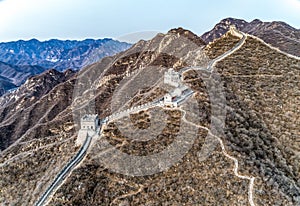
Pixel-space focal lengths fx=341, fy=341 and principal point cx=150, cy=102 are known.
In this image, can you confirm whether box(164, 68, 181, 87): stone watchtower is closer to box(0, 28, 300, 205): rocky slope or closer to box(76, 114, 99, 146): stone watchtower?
box(0, 28, 300, 205): rocky slope

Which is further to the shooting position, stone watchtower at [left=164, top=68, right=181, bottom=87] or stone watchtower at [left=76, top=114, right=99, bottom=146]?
stone watchtower at [left=164, top=68, right=181, bottom=87]

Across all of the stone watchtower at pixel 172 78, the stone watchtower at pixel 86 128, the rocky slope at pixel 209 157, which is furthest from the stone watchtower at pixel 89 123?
the stone watchtower at pixel 172 78

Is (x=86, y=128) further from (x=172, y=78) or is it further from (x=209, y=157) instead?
(x=172, y=78)

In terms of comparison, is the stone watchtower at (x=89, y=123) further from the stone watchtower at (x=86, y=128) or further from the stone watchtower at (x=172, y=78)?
the stone watchtower at (x=172, y=78)

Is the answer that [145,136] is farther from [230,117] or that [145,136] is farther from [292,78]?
[292,78]

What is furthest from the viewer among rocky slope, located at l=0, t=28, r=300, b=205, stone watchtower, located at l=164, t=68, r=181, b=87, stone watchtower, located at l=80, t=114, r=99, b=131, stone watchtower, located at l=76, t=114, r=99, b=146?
stone watchtower, located at l=164, t=68, r=181, b=87

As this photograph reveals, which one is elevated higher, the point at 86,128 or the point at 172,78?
the point at 172,78

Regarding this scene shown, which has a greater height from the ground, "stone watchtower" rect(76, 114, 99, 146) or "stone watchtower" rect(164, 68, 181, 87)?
"stone watchtower" rect(164, 68, 181, 87)

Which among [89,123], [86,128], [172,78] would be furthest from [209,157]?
[172,78]

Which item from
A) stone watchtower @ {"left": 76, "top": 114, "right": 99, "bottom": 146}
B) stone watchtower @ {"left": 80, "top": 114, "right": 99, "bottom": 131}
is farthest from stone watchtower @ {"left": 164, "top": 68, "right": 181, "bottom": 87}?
stone watchtower @ {"left": 76, "top": 114, "right": 99, "bottom": 146}

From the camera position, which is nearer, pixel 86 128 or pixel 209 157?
pixel 209 157

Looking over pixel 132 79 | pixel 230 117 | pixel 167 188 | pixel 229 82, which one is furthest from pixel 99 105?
pixel 167 188
